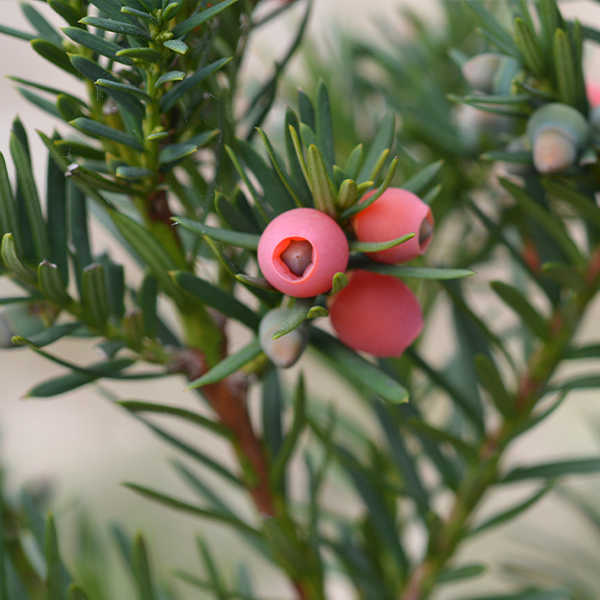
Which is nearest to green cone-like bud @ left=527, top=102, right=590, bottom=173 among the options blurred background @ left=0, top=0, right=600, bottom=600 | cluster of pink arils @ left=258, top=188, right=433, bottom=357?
cluster of pink arils @ left=258, top=188, right=433, bottom=357

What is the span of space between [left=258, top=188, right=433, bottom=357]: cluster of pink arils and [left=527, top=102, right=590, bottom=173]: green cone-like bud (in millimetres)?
68

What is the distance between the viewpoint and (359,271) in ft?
0.73

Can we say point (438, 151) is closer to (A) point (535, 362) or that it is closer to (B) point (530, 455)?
(A) point (535, 362)

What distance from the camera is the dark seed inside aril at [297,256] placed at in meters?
0.20

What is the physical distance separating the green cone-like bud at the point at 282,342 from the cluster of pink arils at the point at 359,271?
0.02 metres

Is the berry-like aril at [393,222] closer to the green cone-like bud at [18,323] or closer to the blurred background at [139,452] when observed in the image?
the green cone-like bud at [18,323]

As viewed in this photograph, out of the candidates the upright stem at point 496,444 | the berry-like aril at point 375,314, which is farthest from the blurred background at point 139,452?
the berry-like aril at point 375,314

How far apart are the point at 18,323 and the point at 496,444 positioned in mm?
276

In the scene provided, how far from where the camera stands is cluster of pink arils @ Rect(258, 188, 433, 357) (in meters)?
0.19

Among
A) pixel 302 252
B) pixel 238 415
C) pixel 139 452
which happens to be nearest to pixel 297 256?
pixel 302 252

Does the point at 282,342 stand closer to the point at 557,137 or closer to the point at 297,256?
the point at 297,256

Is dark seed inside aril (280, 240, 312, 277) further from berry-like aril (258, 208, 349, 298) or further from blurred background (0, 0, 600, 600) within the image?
blurred background (0, 0, 600, 600)

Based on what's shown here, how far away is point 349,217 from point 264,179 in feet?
0.13

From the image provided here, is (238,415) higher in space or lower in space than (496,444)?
higher
